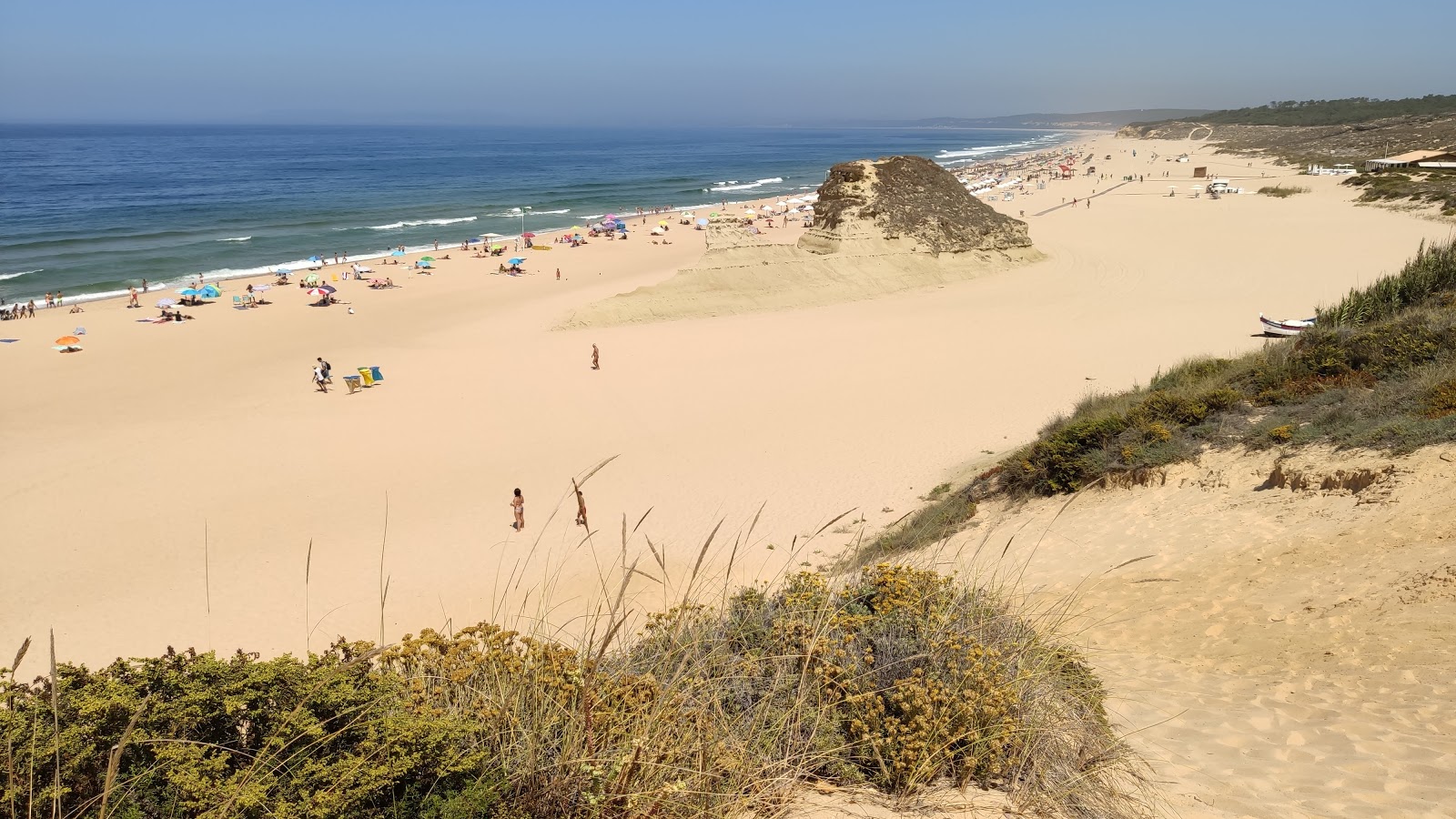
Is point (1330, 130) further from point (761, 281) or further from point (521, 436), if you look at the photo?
point (521, 436)

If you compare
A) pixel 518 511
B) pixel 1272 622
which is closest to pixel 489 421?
pixel 518 511

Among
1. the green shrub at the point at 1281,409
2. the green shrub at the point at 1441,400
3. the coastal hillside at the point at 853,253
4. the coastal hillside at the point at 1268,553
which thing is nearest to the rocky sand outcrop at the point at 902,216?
the coastal hillside at the point at 853,253

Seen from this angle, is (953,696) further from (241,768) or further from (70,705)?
(70,705)

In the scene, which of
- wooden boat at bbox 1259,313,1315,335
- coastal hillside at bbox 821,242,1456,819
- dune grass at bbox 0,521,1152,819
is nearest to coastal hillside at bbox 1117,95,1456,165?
wooden boat at bbox 1259,313,1315,335

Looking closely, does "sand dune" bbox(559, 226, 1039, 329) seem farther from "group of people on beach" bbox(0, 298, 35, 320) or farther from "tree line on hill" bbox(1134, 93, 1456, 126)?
"tree line on hill" bbox(1134, 93, 1456, 126)

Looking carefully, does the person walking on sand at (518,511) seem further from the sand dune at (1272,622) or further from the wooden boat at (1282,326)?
the wooden boat at (1282,326)

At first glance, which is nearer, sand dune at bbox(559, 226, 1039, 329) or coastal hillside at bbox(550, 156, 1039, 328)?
sand dune at bbox(559, 226, 1039, 329)
